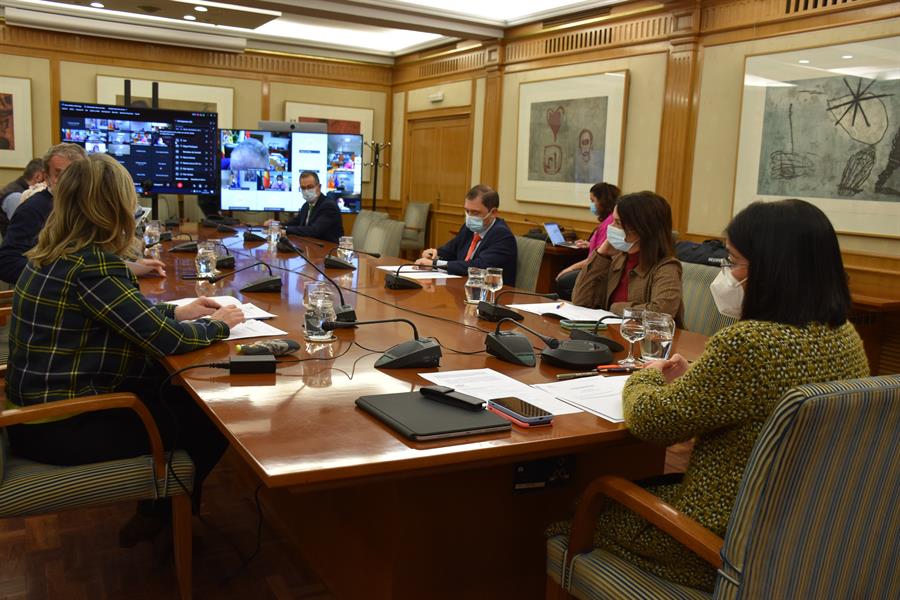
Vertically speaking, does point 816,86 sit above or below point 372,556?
above

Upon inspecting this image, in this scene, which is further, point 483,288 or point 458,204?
point 458,204

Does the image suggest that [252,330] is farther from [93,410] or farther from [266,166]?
[266,166]

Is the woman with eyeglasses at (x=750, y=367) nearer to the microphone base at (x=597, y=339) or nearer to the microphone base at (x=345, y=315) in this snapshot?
the microphone base at (x=597, y=339)

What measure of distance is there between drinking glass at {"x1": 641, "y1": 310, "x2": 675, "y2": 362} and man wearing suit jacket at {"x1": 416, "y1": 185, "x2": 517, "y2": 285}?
1893mm

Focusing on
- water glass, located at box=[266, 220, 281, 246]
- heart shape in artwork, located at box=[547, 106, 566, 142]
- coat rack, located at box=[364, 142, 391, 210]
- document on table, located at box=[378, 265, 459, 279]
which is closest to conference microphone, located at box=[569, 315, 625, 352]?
document on table, located at box=[378, 265, 459, 279]

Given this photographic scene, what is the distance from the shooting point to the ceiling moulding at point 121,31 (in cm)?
766

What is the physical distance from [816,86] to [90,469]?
4.66 m

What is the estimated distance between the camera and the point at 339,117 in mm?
9539

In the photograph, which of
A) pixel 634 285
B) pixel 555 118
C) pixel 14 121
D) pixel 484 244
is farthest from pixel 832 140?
pixel 14 121

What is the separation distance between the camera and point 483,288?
2975mm

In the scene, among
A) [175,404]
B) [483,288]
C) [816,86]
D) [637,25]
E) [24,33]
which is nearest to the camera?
[175,404]

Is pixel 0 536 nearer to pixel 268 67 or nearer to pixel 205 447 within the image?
pixel 205 447

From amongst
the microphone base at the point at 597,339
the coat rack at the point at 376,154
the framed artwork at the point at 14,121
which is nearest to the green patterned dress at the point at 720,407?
the microphone base at the point at 597,339

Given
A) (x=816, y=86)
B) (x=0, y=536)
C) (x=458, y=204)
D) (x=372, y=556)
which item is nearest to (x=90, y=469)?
(x=372, y=556)
